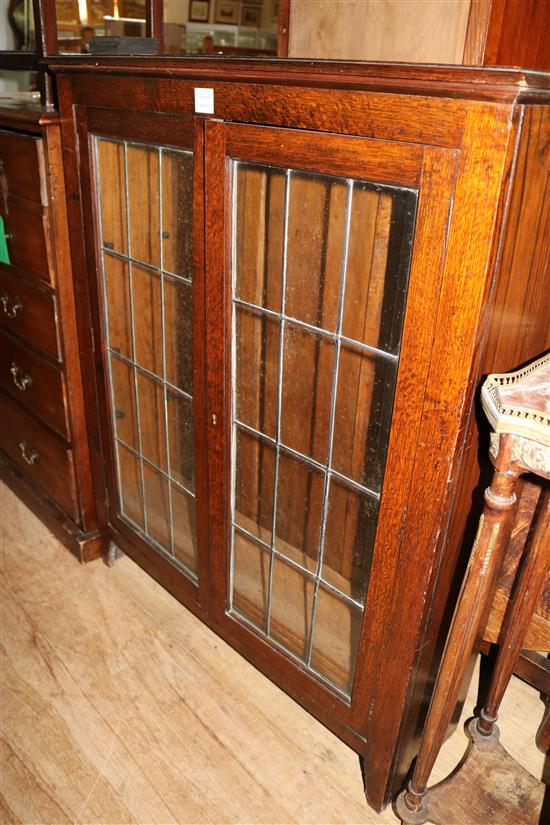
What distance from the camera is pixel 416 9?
175 centimetres

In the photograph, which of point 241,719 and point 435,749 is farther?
point 241,719

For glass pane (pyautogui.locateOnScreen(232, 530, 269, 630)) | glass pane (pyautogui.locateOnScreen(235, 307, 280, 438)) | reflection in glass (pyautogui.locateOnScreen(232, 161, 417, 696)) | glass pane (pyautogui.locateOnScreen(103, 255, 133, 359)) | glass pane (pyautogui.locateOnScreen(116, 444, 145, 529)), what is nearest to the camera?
reflection in glass (pyautogui.locateOnScreen(232, 161, 417, 696))

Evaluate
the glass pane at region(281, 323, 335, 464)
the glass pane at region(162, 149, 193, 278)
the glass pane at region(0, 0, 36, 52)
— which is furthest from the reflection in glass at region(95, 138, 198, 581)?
the glass pane at region(0, 0, 36, 52)

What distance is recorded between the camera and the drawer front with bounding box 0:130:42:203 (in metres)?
1.82

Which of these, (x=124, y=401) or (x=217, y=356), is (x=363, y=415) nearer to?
(x=217, y=356)

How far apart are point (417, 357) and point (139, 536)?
1.29 metres

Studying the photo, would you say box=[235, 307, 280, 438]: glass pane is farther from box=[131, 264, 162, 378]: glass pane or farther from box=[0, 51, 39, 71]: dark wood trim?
box=[0, 51, 39, 71]: dark wood trim

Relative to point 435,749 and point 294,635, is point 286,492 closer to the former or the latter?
point 294,635

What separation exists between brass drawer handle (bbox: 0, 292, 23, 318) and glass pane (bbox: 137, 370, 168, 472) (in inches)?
22.3

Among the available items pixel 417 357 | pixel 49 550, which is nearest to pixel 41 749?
pixel 49 550

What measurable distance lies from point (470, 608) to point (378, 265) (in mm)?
664

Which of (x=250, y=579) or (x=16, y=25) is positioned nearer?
(x=250, y=579)

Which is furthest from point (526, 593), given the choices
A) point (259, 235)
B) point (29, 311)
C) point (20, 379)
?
point (20, 379)

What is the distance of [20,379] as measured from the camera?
7.65 ft
